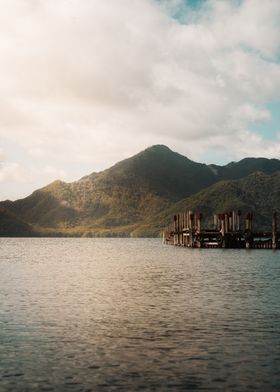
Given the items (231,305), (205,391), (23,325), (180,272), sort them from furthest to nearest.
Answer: (180,272), (231,305), (23,325), (205,391)

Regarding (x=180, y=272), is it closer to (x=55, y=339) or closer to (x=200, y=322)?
(x=200, y=322)

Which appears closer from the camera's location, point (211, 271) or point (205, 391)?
→ point (205, 391)

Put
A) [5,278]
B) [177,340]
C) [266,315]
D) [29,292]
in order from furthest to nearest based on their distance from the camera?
1. [5,278]
2. [29,292]
3. [266,315]
4. [177,340]

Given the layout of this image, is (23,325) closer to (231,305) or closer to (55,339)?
(55,339)

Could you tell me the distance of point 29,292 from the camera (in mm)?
31188

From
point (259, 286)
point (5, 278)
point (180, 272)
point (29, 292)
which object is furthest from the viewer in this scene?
point (180, 272)

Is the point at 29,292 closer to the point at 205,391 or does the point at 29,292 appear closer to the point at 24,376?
the point at 24,376

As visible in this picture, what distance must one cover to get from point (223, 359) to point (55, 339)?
20.0 feet

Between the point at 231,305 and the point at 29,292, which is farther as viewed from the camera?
the point at 29,292

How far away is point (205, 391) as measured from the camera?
12023mm

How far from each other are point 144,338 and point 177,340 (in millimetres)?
1198

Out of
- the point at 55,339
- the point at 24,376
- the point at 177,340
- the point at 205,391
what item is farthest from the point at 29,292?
the point at 205,391

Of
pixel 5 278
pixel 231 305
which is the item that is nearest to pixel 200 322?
pixel 231 305

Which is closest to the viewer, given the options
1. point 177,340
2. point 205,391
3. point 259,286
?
point 205,391
